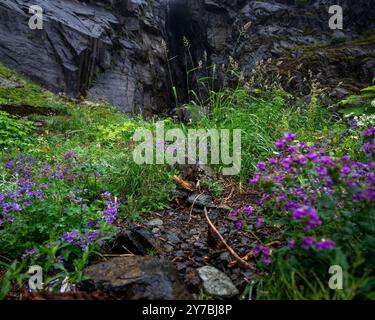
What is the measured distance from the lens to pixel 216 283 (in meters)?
1.70

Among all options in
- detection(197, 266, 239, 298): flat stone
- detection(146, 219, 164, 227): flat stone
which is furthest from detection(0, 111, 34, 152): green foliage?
detection(197, 266, 239, 298): flat stone

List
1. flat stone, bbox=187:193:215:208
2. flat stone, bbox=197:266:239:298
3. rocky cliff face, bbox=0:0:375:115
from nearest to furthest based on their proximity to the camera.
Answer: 1. flat stone, bbox=197:266:239:298
2. flat stone, bbox=187:193:215:208
3. rocky cliff face, bbox=0:0:375:115

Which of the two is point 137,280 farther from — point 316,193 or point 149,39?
point 149,39

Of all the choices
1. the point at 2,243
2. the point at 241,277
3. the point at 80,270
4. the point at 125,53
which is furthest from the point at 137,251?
the point at 125,53

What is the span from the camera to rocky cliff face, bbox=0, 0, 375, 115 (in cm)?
1082

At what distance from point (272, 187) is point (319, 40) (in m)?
16.1

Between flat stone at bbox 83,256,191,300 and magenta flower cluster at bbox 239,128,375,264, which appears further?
flat stone at bbox 83,256,191,300

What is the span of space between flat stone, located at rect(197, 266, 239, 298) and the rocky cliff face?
7.79 m

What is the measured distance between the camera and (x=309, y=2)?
674 inches

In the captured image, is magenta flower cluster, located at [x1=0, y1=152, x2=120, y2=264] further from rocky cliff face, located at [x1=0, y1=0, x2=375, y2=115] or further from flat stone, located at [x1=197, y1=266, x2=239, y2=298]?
rocky cliff face, located at [x1=0, y1=0, x2=375, y2=115]

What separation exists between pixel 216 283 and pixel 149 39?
16.5m

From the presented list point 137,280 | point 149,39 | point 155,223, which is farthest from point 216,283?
point 149,39

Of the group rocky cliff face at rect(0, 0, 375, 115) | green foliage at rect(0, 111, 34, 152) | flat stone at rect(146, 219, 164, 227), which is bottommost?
flat stone at rect(146, 219, 164, 227)

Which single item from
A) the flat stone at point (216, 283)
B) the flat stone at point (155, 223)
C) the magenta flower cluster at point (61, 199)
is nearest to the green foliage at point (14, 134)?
the magenta flower cluster at point (61, 199)
